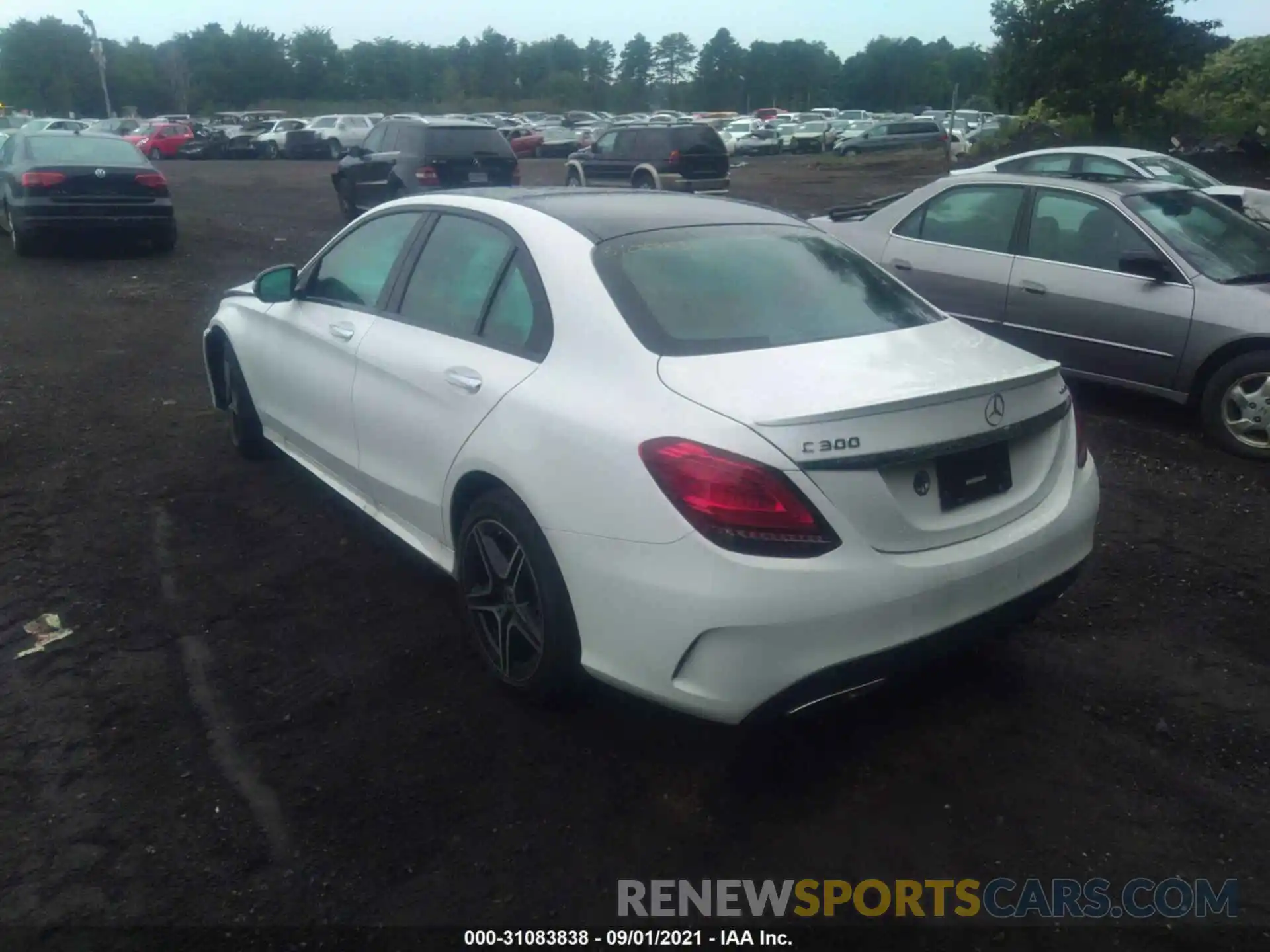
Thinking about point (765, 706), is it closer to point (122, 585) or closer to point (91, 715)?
point (91, 715)

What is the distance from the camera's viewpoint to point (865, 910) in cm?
293

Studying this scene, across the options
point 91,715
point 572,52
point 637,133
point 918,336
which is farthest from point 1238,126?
point 572,52

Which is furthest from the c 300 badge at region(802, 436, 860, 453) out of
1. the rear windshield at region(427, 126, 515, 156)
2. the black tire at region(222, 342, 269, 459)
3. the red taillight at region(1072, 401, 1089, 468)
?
the rear windshield at region(427, 126, 515, 156)

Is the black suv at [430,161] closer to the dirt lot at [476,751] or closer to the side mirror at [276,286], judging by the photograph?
the side mirror at [276,286]

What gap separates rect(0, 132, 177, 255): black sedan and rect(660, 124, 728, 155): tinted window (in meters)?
9.77

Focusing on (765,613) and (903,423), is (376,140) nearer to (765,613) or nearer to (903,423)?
(903,423)

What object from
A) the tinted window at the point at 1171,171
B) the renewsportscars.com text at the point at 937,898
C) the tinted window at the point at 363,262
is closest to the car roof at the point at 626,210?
the tinted window at the point at 363,262

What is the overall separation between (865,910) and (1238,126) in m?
28.3

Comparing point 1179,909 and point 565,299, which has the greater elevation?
point 565,299

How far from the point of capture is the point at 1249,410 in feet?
20.6

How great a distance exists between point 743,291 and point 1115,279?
3972mm

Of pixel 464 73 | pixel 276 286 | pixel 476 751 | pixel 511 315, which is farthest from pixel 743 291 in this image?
pixel 464 73

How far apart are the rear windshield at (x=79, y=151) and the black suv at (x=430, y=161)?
3595 mm

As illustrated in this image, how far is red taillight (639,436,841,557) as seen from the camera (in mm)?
2979
